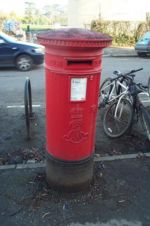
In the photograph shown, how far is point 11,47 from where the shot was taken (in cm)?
1134

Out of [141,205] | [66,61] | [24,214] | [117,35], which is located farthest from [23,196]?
[117,35]

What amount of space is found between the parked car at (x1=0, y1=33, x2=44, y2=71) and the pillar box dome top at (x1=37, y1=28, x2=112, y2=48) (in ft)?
28.8

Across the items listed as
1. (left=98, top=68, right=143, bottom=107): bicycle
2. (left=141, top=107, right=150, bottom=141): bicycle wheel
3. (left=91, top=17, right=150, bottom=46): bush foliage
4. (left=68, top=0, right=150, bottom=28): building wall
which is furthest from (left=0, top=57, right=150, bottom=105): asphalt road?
(left=68, top=0, right=150, bottom=28): building wall

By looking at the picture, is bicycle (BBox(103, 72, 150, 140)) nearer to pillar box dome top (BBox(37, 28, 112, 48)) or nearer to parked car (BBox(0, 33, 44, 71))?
pillar box dome top (BBox(37, 28, 112, 48))

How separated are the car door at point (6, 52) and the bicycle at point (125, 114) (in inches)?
282

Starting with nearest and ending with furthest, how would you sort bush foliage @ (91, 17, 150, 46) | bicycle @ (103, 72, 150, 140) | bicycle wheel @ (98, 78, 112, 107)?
bicycle @ (103, 72, 150, 140) < bicycle wheel @ (98, 78, 112, 107) < bush foliage @ (91, 17, 150, 46)

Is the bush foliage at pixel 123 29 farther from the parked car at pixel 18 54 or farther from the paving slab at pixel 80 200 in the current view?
the paving slab at pixel 80 200

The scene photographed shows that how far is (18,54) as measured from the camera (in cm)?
1148

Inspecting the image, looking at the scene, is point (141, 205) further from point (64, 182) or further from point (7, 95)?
point (7, 95)

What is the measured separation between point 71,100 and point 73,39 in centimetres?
59

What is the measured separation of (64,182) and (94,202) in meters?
0.39

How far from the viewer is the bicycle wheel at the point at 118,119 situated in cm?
483

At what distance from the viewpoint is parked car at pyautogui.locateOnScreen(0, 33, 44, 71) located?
11.3 m

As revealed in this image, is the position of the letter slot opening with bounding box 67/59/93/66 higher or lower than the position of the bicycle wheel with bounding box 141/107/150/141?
higher
